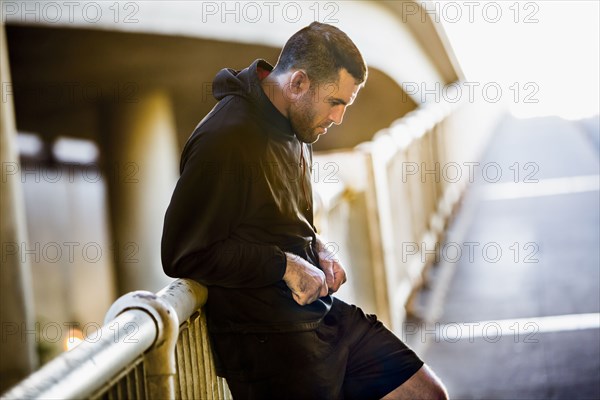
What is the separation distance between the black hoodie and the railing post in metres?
0.35

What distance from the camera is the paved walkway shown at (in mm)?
5836

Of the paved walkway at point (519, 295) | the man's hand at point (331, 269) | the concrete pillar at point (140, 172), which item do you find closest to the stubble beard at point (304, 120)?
the man's hand at point (331, 269)

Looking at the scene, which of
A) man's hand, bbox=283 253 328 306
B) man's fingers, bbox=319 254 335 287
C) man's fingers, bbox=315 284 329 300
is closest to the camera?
man's hand, bbox=283 253 328 306

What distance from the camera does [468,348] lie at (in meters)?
6.61

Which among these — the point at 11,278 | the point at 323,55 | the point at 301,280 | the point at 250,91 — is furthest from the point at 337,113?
the point at 11,278

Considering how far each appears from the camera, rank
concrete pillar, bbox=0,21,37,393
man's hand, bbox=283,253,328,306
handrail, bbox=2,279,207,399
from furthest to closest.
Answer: concrete pillar, bbox=0,21,37,393, man's hand, bbox=283,253,328,306, handrail, bbox=2,279,207,399

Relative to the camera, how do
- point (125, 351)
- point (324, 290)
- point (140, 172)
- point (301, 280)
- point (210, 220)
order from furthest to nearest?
point (140, 172) < point (324, 290) < point (301, 280) < point (210, 220) < point (125, 351)

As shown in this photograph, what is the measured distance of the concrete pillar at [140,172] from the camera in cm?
1623

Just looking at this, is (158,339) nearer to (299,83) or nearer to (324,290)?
(324,290)

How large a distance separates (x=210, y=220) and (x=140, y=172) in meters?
13.9

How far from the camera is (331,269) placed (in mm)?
3064

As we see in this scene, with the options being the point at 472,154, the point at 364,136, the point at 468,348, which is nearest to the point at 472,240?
the point at 468,348

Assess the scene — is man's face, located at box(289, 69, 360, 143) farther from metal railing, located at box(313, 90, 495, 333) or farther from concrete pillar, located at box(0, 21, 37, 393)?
concrete pillar, located at box(0, 21, 37, 393)

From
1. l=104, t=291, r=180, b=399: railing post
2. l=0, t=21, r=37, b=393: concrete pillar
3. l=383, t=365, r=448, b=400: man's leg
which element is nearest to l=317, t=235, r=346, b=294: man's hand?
l=383, t=365, r=448, b=400: man's leg
